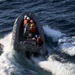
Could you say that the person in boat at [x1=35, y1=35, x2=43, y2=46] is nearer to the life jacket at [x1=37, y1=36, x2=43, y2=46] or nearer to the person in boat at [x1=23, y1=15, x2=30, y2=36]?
the life jacket at [x1=37, y1=36, x2=43, y2=46]

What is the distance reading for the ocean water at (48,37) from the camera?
2680 centimetres

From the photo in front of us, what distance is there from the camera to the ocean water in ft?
87.9

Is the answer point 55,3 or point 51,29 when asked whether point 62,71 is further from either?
point 55,3

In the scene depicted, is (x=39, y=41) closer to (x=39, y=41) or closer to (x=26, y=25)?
(x=39, y=41)

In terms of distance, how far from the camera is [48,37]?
3272 cm

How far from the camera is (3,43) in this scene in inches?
1273

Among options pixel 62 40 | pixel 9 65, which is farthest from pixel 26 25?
pixel 9 65

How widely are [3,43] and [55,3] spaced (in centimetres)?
1106

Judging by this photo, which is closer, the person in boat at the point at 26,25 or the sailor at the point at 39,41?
the sailor at the point at 39,41

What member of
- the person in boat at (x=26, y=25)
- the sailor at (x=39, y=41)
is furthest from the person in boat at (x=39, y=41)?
the person in boat at (x=26, y=25)

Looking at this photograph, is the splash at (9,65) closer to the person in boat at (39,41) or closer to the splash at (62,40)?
the person in boat at (39,41)

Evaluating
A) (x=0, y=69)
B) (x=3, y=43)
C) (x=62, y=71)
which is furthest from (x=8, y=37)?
(x=62, y=71)

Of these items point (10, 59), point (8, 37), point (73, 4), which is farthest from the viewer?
point (73, 4)

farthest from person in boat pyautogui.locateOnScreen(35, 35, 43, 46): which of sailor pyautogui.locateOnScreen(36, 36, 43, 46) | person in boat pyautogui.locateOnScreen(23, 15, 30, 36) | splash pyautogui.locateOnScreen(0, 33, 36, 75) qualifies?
splash pyautogui.locateOnScreen(0, 33, 36, 75)
